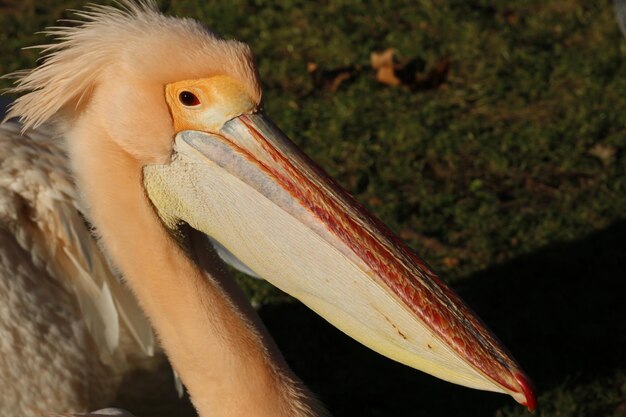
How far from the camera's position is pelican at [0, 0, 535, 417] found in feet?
7.73

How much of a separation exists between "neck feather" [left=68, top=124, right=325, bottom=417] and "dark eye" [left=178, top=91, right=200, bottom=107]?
0.20 meters

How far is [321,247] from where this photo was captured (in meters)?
2.38

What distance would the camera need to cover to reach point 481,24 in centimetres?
618

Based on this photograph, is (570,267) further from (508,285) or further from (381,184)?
(381,184)

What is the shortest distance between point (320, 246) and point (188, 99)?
0.47 meters

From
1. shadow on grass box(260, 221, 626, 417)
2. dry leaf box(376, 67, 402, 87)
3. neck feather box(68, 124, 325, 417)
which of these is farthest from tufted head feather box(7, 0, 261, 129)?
dry leaf box(376, 67, 402, 87)

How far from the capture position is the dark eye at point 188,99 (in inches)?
95.5

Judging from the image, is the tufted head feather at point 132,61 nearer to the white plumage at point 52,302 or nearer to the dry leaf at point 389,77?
the white plumage at point 52,302

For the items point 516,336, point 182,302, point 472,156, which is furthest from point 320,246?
point 472,156

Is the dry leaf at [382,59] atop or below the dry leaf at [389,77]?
atop

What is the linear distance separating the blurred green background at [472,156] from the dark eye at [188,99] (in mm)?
1825

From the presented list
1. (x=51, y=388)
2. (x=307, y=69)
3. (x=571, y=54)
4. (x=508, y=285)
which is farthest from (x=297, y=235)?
(x=571, y=54)

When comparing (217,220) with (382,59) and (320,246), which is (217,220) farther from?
(382,59)

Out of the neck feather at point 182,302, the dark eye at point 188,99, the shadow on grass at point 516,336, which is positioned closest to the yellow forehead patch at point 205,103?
the dark eye at point 188,99
